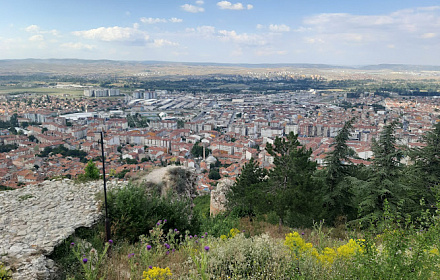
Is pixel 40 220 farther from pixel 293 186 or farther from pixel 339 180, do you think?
pixel 339 180

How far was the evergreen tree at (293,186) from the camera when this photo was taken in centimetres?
648

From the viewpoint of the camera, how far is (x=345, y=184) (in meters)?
7.76

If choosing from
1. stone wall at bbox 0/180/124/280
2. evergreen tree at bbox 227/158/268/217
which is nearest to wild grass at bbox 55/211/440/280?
stone wall at bbox 0/180/124/280

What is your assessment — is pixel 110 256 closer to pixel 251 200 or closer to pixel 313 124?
pixel 251 200

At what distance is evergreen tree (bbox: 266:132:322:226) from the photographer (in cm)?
648

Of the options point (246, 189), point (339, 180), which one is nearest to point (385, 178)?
point (339, 180)

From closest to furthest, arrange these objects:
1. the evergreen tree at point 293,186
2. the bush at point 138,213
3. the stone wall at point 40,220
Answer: the stone wall at point 40,220 → the bush at point 138,213 → the evergreen tree at point 293,186

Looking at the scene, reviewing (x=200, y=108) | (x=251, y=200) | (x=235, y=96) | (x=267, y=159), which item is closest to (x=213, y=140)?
(x=267, y=159)

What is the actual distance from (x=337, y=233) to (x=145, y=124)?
4750cm

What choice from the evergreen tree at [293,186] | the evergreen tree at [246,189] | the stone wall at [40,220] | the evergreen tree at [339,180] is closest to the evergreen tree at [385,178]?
the evergreen tree at [339,180]

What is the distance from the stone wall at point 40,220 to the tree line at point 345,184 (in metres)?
3.86

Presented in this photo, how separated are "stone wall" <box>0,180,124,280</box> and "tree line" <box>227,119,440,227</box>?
152 inches

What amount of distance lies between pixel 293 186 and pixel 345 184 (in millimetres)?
1651

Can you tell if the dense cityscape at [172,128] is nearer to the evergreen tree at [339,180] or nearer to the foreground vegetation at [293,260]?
the evergreen tree at [339,180]
